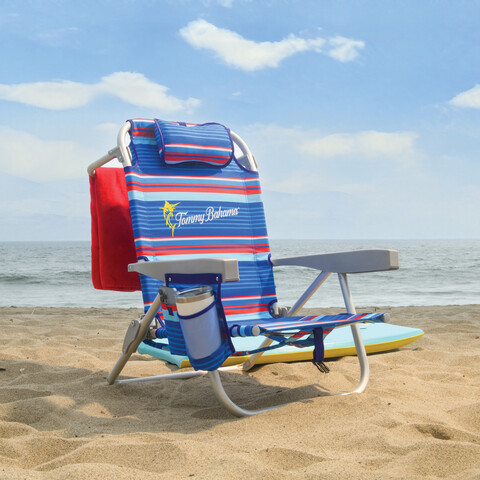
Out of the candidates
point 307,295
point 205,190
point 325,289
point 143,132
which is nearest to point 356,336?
point 307,295

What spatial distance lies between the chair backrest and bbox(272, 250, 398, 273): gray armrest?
403mm

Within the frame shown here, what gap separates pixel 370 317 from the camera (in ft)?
6.99

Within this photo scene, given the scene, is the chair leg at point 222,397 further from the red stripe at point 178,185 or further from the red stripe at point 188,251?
the red stripe at point 178,185

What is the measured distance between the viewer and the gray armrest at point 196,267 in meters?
1.85

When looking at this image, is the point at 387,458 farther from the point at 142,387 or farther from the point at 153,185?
the point at 153,185

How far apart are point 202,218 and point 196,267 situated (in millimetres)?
1007

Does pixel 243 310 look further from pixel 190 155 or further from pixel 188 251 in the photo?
pixel 190 155

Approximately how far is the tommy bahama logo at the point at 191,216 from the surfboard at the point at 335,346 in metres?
0.67

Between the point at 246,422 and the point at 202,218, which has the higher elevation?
the point at 202,218

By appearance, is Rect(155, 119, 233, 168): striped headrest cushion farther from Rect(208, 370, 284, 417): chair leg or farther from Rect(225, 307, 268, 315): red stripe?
Rect(208, 370, 284, 417): chair leg

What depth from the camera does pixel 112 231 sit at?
293 cm

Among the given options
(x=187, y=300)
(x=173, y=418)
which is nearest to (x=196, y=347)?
(x=187, y=300)

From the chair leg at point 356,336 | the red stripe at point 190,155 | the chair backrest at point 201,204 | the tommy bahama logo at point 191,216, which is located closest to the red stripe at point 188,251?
the chair backrest at point 201,204

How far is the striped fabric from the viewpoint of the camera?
8.95ft
